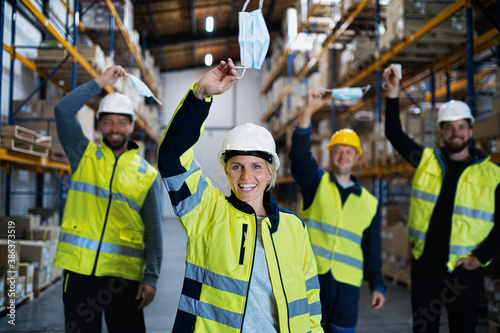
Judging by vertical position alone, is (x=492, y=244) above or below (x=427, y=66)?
below

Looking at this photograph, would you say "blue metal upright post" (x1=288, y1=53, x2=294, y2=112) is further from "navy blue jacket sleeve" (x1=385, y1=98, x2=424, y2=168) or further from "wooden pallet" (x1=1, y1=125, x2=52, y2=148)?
"navy blue jacket sleeve" (x1=385, y1=98, x2=424, y2=168)

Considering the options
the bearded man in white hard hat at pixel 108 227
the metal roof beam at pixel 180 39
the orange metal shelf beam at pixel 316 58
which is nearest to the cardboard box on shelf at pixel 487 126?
the orange metal shelf beam at pixel 316 58

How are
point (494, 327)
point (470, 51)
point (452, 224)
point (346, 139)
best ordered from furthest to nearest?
1. point (470, 51)
2. point (494, 327)
3. point (346, 139)
4. point (452, 224)

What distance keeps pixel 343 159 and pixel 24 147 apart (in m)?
4.05

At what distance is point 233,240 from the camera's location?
1.58 m

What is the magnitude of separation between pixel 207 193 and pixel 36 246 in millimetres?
4601

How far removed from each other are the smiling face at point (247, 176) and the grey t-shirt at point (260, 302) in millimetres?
209

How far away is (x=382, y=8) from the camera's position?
26.2 feet

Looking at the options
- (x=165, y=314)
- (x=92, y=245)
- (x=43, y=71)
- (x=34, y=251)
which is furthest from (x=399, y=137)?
(x=43, y=71)

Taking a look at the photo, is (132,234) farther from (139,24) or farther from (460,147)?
(139,24)

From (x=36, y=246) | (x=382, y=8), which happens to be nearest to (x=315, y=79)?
(x=382, y=8)

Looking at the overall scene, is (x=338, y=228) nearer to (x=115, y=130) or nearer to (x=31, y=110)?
(x=115, y=130)

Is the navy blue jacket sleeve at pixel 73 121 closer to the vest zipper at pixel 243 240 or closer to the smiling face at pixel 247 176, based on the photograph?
the smiling face at pixel 247 176

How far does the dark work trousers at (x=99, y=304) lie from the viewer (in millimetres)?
2146
